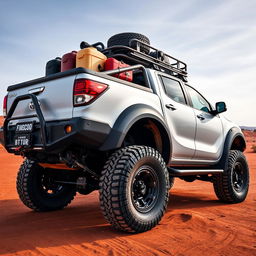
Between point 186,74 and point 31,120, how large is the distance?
321 centimetres

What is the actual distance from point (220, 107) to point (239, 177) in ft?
4.86

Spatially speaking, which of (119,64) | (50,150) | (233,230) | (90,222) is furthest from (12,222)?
(233,230)

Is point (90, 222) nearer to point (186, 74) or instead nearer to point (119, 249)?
point (119, 249)

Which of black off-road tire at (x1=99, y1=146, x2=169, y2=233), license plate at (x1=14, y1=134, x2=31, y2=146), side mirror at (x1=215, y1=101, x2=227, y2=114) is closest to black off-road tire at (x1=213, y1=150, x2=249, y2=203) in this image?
side mirror at (x1=215, y1=101, x2=227, y2=114)

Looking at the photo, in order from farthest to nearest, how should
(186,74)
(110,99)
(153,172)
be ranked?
(186,74) < (153,172) < (110,99)

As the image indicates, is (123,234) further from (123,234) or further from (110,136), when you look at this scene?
(110,136)

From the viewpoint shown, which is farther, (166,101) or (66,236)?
(166,101)

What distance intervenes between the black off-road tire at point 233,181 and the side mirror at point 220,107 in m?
0.82

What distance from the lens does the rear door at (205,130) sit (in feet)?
15.2

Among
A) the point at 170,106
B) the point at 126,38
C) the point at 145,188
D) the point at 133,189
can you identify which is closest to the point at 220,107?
the point at 170,106

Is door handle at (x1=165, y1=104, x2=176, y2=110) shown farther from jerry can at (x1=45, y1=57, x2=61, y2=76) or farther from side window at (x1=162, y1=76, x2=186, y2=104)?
jerry can at (x1=45, y1=57, x2=61, y2=76)

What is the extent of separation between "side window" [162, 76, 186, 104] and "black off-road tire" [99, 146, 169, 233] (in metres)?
1.30

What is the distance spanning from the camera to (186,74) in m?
5.34

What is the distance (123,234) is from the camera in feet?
9.65
